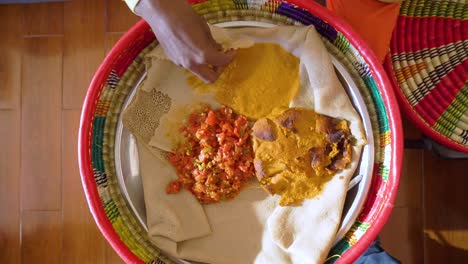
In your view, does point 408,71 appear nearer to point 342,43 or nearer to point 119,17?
point 342,43

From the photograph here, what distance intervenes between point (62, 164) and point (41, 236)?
239mm

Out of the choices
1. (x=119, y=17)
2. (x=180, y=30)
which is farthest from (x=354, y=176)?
(x=119, y=17)

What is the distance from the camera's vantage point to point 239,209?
1087 mm

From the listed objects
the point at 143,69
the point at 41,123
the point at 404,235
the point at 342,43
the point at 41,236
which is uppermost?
the point at 342,43

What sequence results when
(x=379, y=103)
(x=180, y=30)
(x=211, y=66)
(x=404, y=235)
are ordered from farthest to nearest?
(x=404, y=235)
(x=379, y=103)
(x=211, y=66)
(x=180, y=30)

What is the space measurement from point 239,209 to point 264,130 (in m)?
0.21

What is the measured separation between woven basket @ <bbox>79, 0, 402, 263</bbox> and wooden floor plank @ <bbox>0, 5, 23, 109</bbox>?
0.50 metres

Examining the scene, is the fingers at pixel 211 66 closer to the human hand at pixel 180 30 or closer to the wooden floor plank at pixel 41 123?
the human hand at pixel 180 30

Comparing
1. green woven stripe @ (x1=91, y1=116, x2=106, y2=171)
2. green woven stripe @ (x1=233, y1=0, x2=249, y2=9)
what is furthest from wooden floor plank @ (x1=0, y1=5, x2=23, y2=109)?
green woven stripe @ (x1=233, y1=0, x2=249, y2=9)

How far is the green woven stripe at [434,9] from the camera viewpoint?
1.09m

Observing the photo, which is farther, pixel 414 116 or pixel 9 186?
pixel 9 186

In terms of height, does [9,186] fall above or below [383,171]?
below

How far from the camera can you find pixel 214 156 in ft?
3.50

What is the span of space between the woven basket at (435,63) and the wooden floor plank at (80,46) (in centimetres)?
86
